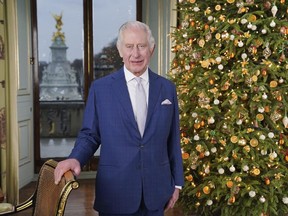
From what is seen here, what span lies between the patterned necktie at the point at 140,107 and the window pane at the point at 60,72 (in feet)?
12.5

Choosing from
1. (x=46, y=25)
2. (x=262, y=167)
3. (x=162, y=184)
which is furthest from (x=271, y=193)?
(x=46, y=25)

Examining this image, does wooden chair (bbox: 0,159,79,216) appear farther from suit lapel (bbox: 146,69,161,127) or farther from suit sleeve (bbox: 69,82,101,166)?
suit lapel (bbox: 146,69,161,127)

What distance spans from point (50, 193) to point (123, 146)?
12.5 inches

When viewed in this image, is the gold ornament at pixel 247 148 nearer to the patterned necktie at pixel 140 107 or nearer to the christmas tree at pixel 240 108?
the christmas tree at pixel 240 108

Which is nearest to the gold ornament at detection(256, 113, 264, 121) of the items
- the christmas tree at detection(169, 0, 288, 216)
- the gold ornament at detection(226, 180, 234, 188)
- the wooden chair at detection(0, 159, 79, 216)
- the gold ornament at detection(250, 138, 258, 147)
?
the christmas tree at detection(169, 0, 288, 216)

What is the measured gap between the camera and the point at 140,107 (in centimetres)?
144

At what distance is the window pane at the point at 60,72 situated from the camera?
504cm

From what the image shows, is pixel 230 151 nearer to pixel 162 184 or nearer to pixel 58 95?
pixel 162 184

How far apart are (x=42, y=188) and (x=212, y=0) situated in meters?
2.16

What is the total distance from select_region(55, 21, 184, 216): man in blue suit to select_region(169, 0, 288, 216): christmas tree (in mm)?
1425

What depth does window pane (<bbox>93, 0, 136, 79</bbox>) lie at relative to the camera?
5.05m

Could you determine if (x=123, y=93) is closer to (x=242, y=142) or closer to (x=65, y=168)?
(x=65, y=168)

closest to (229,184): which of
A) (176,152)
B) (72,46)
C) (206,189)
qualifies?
(206,189)

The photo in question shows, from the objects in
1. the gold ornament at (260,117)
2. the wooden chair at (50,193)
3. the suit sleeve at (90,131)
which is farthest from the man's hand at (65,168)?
the gold ornament at (260,117)
